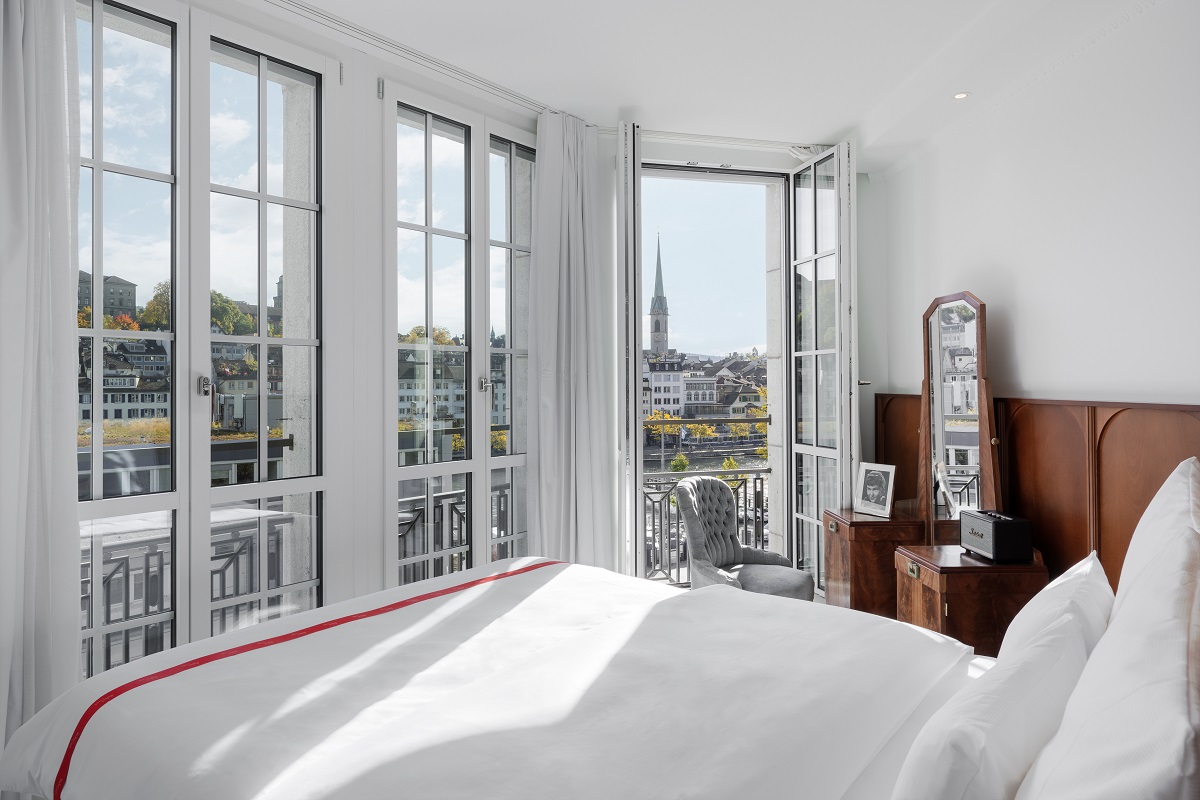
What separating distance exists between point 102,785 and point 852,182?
3.84 meters

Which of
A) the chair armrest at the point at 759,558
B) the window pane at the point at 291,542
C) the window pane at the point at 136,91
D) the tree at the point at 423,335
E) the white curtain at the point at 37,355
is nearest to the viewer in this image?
the white curtain at the point at 37,355

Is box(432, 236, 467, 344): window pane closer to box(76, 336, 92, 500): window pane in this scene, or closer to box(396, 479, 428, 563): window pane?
box(396, 479, 428, 563): window pane

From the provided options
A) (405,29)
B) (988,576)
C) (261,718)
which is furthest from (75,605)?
(988,576)

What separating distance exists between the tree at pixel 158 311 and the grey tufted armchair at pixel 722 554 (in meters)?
2.32

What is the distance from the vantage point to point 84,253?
223 centimetres

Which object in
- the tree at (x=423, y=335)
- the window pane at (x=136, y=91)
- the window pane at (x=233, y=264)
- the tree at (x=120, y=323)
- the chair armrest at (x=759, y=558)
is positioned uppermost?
the window pane at (x=136, y=91)

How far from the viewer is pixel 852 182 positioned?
12.2 feet

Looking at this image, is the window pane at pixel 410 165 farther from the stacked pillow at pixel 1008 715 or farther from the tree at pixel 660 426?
the stacked pillow at pixel 1008 715

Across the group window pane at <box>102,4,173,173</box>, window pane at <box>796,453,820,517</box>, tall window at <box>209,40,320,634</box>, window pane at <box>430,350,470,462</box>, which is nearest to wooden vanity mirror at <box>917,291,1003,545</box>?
window pane at <box>796,453,820,517</box>

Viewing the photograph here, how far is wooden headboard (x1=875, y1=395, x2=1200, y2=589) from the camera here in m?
2.30

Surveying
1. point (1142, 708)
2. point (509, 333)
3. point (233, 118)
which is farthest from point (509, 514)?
point (1142, 708)

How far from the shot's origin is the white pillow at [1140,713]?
590 millimetres

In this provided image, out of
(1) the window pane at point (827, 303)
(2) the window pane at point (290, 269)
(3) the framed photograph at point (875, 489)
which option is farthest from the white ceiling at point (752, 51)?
(3) the framed photograph at point (875, 489)

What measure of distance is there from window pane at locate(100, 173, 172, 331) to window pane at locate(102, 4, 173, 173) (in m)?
0.09
